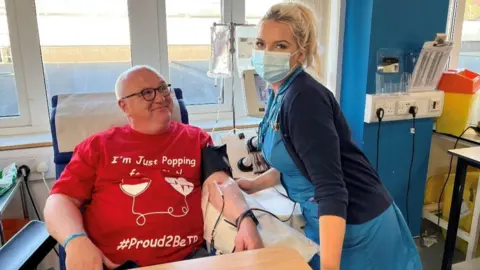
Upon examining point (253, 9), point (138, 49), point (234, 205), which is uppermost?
point (253, 9)

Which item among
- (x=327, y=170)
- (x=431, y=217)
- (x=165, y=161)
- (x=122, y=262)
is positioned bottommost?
(x=431, y=217)

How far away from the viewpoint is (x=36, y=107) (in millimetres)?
2246

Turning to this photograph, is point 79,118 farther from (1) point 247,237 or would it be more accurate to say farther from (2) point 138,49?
(1) point 247,237

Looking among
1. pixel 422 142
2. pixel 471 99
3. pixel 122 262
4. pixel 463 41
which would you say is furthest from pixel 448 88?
pixel 122 262

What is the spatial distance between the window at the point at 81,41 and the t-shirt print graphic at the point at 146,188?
108 centimetres

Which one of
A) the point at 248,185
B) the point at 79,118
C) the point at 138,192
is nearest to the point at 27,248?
the point at 138,192

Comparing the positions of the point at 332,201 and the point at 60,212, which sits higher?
the point at 332,201

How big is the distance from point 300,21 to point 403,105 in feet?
4.13

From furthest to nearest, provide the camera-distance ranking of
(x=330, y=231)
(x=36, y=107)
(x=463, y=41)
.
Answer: (x=463, y=41), (x=36, y=107), (x=330, y=231)

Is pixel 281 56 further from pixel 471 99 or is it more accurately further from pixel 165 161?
pixel 471 99

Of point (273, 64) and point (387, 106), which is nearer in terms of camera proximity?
point (273, 64)

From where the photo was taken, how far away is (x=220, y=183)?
1545mm

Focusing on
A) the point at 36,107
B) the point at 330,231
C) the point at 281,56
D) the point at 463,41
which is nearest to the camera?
the point at 330,231

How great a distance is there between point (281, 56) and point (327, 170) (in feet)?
1.36
